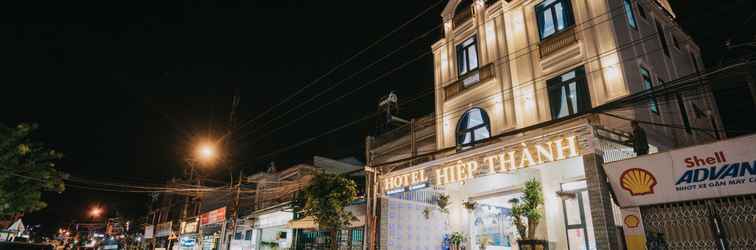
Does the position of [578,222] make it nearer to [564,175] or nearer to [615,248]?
[564,175]

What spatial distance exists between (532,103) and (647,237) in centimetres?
587

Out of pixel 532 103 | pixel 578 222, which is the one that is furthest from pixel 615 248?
pixel 532 103

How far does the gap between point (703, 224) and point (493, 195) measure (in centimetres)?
669

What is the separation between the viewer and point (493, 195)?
13781 mm

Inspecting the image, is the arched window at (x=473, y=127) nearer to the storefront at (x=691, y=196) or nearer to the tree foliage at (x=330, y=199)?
the tree foliage at (x=330, y=199)

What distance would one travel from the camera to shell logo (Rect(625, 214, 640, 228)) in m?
8.27

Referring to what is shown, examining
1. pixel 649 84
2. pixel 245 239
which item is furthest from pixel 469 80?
pixel 245 239

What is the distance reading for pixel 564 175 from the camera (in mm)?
11898

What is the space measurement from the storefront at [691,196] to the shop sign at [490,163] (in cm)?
120

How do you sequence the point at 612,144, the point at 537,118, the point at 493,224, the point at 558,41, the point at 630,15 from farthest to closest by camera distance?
the point at 493,224
the point at 630,15
the point at 558,41
the point at 537,118
the point at 612,144

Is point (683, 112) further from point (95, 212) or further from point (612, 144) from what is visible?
point (95, 212)

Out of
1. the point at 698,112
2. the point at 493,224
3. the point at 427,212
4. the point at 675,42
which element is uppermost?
the point at 675,42

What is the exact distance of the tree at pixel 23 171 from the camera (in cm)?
1809

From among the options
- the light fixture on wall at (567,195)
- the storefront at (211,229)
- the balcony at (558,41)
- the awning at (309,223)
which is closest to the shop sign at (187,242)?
the storefront at (211,229)
